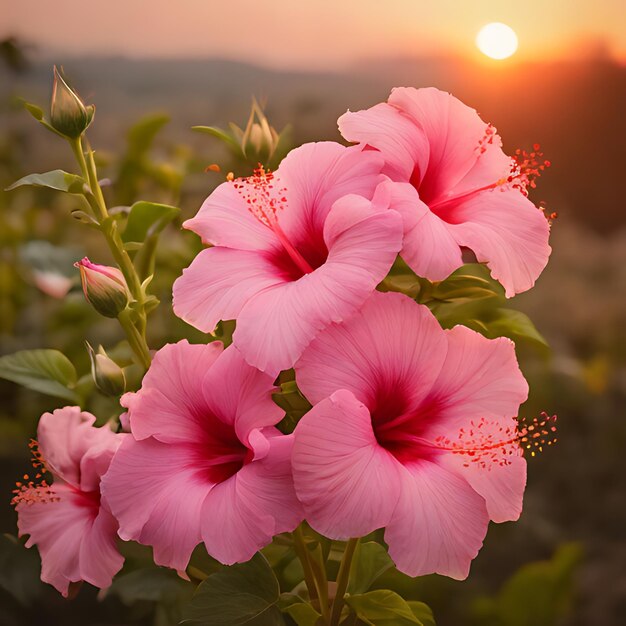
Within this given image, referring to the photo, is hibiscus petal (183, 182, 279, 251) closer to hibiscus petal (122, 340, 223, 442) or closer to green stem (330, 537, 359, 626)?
hibiscus petal (122, 340, 223, 442)

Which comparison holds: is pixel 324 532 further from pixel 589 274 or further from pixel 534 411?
pixel 589 274

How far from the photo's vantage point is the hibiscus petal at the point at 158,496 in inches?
14.5

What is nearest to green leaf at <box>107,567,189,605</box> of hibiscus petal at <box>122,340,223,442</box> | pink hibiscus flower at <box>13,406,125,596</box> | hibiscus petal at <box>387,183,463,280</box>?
pink hibiscus flower at <box>13,406,125,596</box>

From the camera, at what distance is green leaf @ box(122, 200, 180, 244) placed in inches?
18.8

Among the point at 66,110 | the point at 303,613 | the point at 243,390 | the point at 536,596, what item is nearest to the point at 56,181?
the point at 66,110

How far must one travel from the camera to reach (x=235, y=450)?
1.34 feet

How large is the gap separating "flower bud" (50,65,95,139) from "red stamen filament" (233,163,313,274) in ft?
0.29

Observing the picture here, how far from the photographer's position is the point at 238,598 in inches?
16.4

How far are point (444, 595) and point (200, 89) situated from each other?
0.96 meters

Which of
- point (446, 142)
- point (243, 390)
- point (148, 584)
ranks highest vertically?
point (446, 142)

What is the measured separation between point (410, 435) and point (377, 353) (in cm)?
5

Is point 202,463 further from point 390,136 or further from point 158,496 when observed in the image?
point 390,136

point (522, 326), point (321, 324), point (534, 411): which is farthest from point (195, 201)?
point (321, 324)

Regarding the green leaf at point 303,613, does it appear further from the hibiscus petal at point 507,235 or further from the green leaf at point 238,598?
the hibiscus petal at point 507,235
